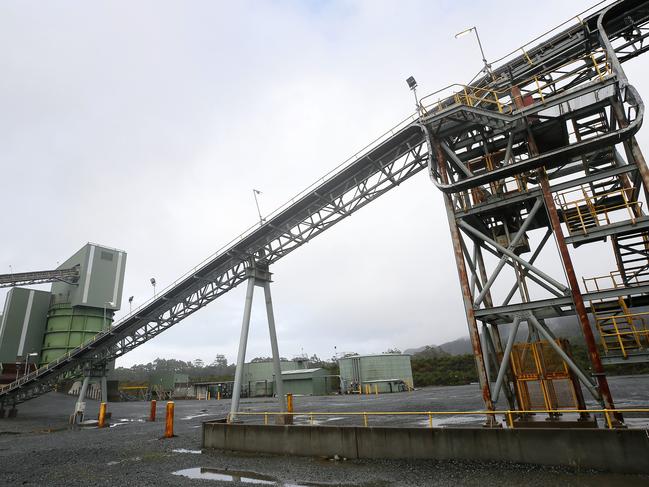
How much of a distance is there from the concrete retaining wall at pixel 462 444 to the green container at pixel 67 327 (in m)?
40.0

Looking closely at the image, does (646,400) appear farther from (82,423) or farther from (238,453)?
(82,423)

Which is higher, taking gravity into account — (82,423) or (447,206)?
(447,206)

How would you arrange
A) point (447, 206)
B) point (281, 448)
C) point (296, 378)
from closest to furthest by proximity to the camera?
point (281, 448) → point (447, 206) → point (296, 378)

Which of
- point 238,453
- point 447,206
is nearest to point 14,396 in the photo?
point 238,453

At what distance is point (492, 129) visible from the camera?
13.1 meters

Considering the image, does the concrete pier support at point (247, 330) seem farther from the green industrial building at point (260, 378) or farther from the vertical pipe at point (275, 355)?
the green industrial building at point (260, 378)

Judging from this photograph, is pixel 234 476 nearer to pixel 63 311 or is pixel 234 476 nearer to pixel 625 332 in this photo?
pixel 625 332

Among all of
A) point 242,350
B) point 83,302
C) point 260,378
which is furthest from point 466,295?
point 260,378

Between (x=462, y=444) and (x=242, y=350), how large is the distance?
10.1 metres

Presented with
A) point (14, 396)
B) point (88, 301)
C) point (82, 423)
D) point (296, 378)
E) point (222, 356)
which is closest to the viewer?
point (82, 423)

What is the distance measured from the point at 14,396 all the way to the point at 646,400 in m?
40.1

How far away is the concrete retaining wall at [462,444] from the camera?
7.62m

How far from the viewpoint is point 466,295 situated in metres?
11.6

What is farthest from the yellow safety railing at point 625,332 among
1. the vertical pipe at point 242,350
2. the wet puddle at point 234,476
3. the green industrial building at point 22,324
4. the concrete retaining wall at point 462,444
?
the green industrial building at point 22,324
